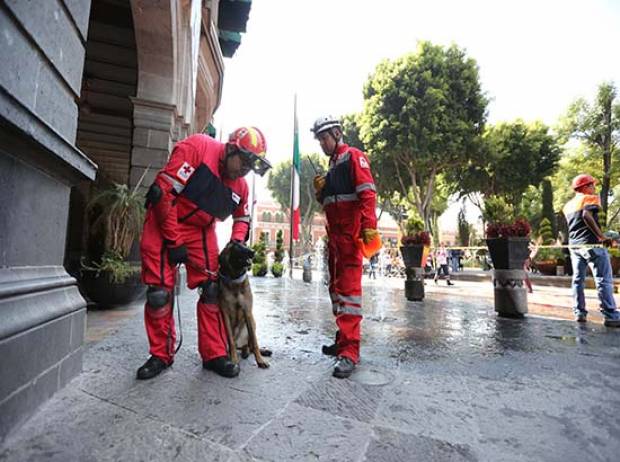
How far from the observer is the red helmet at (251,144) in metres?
2.40

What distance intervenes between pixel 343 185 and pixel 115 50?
581 cm

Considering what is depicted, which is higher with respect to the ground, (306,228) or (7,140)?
(306,228)

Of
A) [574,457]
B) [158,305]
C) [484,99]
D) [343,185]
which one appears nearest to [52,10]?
[158,305]

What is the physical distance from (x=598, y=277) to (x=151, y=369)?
5.25 metres

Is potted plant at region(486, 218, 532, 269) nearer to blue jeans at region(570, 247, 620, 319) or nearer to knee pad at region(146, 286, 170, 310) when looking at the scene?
blue jeans at region(570, 247, 620, 319)

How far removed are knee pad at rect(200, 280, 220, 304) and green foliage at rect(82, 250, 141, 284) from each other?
8.53 feet

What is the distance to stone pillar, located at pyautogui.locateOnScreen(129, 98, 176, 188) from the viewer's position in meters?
5.43

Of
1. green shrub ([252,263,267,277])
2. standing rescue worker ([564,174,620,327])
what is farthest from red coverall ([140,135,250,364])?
green shrub ([252,263,267,277])

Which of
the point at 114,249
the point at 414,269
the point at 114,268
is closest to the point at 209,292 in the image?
the point at 114,268

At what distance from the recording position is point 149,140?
17.9 feet

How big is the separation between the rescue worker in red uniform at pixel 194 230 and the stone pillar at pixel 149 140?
345cm

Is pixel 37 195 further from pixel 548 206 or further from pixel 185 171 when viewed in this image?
pixel 548 206

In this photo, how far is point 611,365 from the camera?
8.07 ft

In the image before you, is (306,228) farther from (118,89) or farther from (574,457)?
(574,457)
